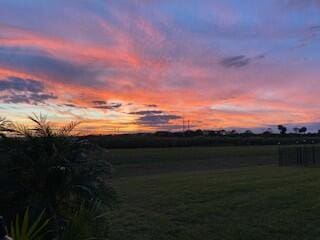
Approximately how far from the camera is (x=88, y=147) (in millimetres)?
7379

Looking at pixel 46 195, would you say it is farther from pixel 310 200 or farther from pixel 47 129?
pixel 310 200

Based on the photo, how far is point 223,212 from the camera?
13992 millimetres

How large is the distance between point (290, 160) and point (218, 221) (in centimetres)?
2668

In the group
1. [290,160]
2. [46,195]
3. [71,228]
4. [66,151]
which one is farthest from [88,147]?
[290,160]

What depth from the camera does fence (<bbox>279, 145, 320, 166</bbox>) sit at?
3712 centimetres

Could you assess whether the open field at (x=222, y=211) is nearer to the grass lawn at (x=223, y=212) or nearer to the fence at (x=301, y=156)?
the grass lawn at (x=223, y=212)

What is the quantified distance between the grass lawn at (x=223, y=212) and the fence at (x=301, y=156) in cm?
1712

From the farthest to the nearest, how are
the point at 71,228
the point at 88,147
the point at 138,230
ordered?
1. the point at 138,230
2. the point at 88,147
3. the point at 71,228

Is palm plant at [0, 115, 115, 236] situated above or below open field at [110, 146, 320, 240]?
above

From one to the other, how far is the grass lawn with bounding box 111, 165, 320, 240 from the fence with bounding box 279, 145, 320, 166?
1712 cm

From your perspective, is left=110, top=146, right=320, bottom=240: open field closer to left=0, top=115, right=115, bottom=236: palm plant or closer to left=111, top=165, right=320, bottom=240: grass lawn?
left=111, top=165, right=320, bottom=240: grass lawn

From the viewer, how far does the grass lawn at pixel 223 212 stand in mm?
11516

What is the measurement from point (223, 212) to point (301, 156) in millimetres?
Result: 25112

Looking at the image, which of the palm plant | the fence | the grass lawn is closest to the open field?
the grass lawn
